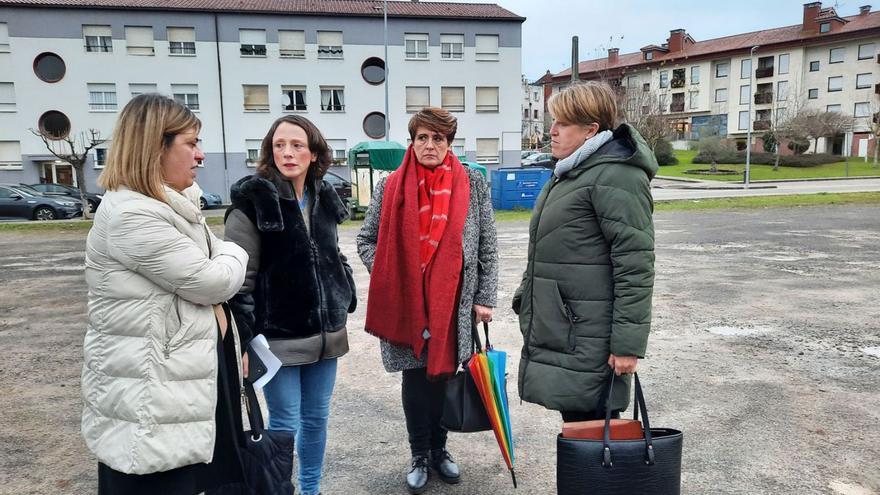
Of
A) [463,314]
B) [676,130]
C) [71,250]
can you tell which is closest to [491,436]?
[463,314]

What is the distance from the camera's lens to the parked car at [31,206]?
21438mm

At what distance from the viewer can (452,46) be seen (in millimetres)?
36031

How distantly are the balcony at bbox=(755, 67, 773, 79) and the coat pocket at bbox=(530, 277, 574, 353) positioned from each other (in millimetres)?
66233

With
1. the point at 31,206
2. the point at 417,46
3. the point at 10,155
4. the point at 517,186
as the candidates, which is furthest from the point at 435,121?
the point at 10,155

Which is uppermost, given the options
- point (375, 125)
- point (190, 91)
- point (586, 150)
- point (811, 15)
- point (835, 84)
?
point (811, 15)

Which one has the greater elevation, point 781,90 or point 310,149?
point 781,90

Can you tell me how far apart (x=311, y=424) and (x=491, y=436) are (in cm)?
132

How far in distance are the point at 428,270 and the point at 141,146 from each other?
4.79 feet

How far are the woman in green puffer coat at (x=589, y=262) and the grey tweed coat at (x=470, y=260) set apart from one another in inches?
18.1

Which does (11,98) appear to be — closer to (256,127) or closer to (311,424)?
(256,127)

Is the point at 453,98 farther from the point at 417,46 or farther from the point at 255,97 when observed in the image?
the point at 255,97

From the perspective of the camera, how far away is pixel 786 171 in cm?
4397

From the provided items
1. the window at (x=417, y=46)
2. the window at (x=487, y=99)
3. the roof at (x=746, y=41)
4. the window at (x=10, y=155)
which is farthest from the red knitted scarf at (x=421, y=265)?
the roof at (x=746, y=41)

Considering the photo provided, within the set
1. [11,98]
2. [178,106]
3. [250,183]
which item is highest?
[11,98]
